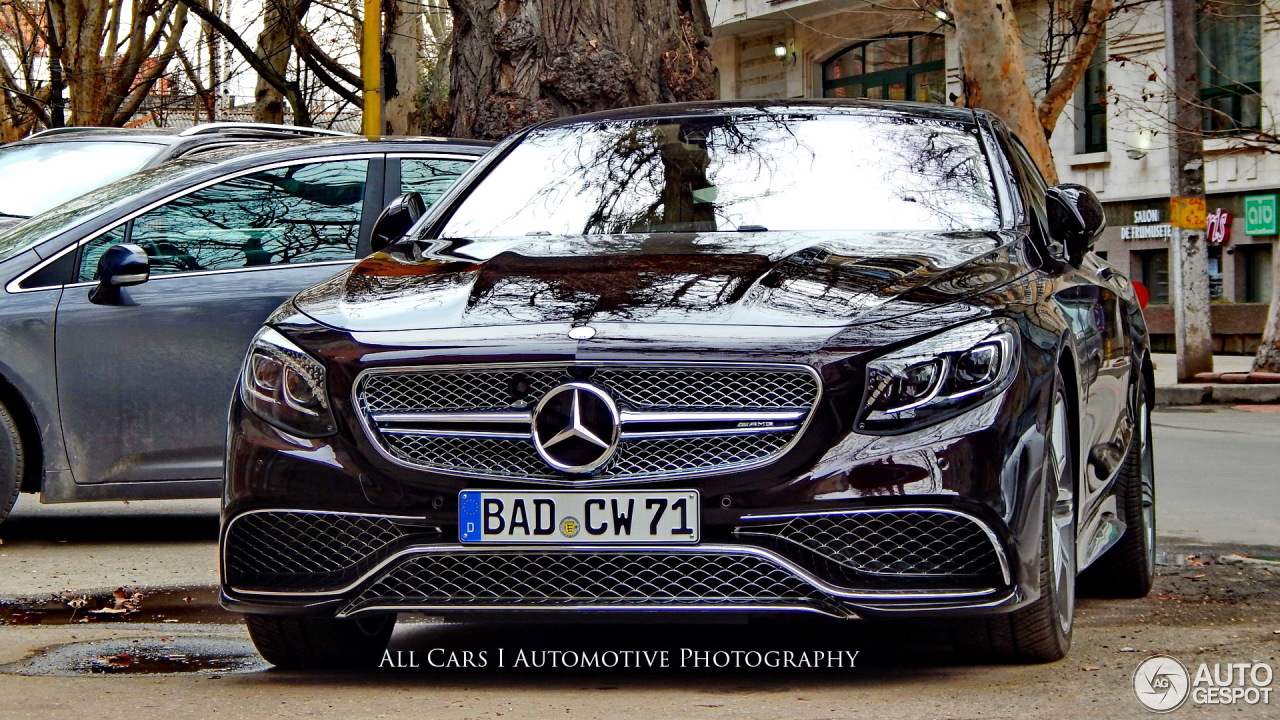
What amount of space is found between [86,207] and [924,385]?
4941 mm

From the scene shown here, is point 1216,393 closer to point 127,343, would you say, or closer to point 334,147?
point 334,147

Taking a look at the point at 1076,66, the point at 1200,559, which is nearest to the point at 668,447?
the point at 1200,559

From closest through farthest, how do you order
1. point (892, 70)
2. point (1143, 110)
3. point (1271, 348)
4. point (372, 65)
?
point (372, 65) < point (1271, 348) < point (1143, 110) < point (892, 70)

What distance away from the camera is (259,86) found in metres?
30.3

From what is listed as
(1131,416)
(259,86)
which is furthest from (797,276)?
(259,86)

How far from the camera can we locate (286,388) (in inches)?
175

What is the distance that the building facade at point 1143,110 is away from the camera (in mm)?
29219

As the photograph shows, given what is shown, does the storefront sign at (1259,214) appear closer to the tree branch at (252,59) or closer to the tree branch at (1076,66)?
the tree branch at (1076,66)

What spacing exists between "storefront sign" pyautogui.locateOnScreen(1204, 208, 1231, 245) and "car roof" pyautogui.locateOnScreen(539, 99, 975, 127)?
25093 mm

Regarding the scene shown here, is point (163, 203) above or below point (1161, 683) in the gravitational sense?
above

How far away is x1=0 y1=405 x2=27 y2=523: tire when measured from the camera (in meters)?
7.44

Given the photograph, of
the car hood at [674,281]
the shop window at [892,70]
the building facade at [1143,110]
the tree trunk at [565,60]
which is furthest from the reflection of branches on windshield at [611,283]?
the shop window at [892,70]

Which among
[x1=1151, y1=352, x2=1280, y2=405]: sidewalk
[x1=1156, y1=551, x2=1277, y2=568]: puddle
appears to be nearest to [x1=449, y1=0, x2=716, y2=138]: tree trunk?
[x1=1156, y1=551, x2=1277, y2=568]: puddle

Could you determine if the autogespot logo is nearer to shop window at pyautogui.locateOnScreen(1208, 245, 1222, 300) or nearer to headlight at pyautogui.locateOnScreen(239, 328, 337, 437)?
headlight at pyautogui.locateOnScreen(239, 328, 337, 437)
